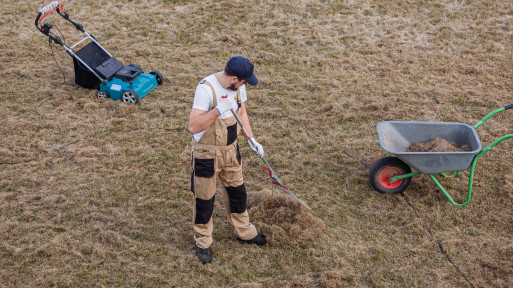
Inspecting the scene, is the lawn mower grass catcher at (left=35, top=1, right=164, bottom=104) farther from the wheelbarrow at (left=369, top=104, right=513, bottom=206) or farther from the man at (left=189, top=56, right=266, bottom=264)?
the wheelbarrow at (left=369, top=104, right=513, bottom=206)

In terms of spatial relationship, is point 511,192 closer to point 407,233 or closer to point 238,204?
point 407,233

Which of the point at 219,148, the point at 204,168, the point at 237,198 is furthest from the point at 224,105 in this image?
the point at 237,198

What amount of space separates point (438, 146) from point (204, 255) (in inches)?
94.7

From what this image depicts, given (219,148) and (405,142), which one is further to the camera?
(405,142)

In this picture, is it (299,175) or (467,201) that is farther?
(299,175)

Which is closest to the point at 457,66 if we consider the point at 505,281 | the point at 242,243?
the point at 505,281

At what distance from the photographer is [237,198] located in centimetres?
389

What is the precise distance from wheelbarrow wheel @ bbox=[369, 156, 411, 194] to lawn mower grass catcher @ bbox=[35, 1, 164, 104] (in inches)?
128

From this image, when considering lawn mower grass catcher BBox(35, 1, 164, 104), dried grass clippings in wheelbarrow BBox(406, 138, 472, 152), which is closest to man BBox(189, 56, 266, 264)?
dried grass clippings in wheelbarrow BBox(406, 138, 472, 152)

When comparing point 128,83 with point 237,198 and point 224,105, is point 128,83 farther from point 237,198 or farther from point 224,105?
point 224,105

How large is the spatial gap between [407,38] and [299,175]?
3.80m

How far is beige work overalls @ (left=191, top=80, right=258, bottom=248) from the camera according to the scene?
11.6 ft

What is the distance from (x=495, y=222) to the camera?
432 cm

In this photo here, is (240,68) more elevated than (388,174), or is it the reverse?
(240,68)
